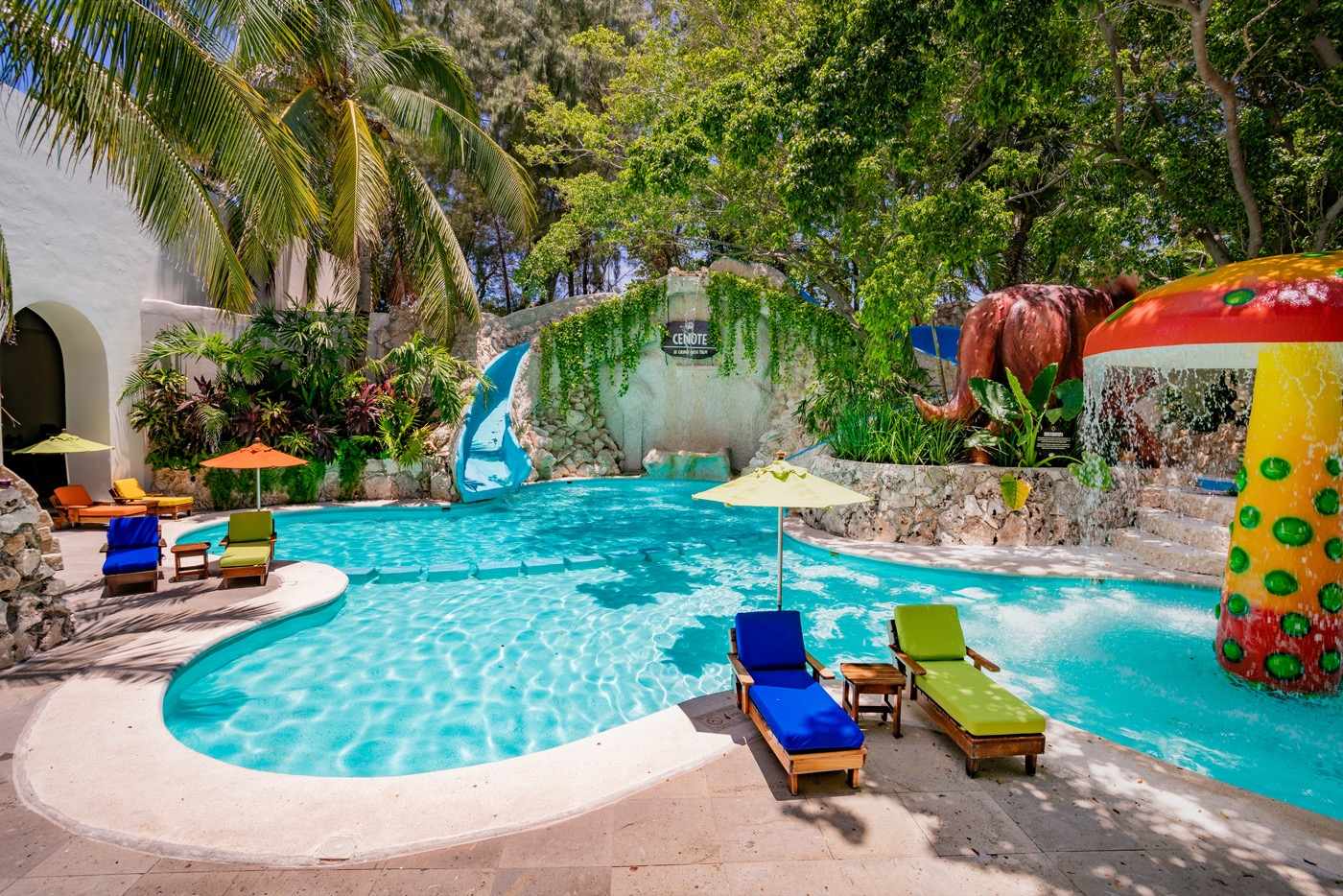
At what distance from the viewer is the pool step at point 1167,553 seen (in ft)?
29.9

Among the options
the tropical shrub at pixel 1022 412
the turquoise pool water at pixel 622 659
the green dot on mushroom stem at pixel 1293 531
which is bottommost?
the turquoise pool water at pixel 622 659

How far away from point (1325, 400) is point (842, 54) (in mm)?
6050

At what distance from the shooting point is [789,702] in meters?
4.55

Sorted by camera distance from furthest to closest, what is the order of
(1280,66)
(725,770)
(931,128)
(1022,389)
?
(1022,389), (931,128), (1280,66), (725,770)

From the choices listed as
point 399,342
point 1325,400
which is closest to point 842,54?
point 1325,400

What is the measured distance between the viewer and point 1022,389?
11.6m

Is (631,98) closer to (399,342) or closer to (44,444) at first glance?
(399,342)

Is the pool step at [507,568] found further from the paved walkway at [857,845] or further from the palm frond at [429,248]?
the palm frond at [429,248]

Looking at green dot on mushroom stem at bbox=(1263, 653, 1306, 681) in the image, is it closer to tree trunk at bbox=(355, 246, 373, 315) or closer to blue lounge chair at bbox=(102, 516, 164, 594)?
blue lounge chair at bbox=(102, 516, 164, 594)

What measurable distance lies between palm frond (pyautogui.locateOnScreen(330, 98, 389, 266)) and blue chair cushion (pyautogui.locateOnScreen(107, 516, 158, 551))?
7.43 meters

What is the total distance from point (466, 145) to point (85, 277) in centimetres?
843

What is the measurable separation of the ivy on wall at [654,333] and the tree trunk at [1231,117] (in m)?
10.7

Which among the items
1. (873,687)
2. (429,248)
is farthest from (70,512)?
(873,687)

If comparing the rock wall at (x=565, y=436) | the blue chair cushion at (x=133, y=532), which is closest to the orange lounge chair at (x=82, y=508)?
the blue chair cushion at (x=133, y=532)
